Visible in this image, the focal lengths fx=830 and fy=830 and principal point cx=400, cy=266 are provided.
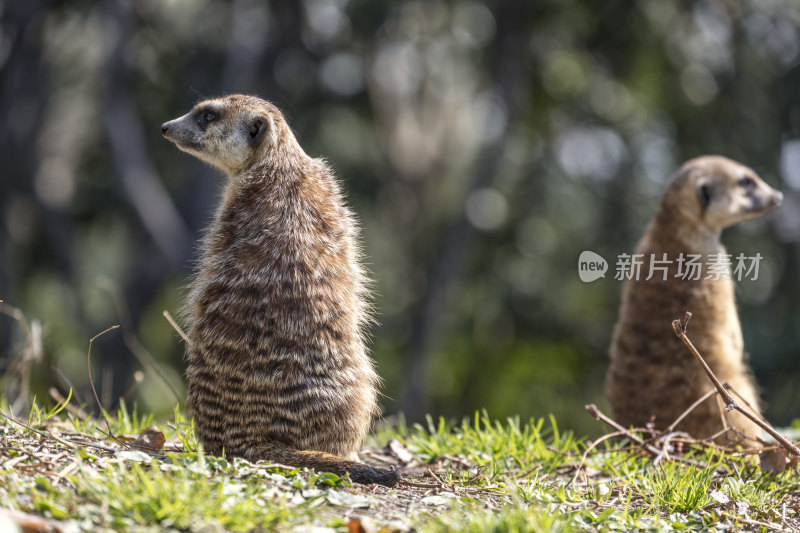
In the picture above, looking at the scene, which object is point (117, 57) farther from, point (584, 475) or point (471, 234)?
point (584, 475)

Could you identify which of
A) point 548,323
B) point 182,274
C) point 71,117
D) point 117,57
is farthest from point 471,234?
point 71,117

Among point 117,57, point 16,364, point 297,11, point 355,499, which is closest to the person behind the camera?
point 355,499

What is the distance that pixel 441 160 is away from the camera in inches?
713

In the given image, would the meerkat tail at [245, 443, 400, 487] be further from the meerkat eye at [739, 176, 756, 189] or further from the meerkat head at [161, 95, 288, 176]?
the meerkat eye at [739, 176, 756, 189]

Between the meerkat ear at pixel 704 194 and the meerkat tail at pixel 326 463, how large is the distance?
324cm

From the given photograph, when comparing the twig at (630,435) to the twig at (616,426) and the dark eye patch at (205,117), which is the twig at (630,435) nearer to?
the twig at (616,426)

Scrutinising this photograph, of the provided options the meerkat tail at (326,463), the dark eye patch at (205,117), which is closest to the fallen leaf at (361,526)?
the meerkat tail at (326,463)

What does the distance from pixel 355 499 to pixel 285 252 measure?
114 cm

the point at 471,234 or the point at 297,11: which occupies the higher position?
the point at 297,11

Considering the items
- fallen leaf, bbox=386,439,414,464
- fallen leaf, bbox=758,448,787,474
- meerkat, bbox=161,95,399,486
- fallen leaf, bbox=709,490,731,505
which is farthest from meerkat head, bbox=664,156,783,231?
meerkat, bbox=161,95,399,486

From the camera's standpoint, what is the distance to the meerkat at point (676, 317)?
16.3ft

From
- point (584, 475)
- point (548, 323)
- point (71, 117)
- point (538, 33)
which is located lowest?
point (548, 323)

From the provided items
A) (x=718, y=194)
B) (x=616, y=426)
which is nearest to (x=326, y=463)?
(x=616, y=426)

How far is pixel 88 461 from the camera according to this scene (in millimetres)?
3250
